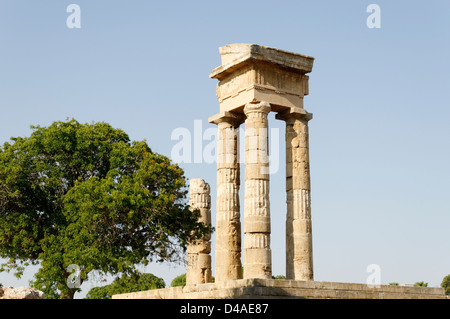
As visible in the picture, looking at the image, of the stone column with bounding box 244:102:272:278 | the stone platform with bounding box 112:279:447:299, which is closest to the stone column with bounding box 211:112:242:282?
the stone column with bounding box 244:102:272:278

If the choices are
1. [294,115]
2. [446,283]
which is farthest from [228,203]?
[446,283]

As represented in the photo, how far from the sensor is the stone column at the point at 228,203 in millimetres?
26797

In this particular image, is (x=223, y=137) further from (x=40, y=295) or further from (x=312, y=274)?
(x=40, y=295)

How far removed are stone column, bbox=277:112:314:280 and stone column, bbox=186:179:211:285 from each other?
17.5 feet

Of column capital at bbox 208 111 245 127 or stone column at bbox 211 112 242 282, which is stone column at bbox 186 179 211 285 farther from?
column capital at bbox 208 111 245 127

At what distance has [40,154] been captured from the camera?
98.7 ft

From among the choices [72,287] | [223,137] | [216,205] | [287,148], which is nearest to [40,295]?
[72,287]

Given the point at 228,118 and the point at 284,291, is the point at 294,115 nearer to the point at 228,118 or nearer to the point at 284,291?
the point at 228,118

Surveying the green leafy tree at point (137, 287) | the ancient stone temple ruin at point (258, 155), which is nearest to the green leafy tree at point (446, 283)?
the green leafy tree at point (137, 287)

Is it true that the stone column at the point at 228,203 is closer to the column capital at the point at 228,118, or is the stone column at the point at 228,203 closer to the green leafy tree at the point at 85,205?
the column capital at the point at 228,118

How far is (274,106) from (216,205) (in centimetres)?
499

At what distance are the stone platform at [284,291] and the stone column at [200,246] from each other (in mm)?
5536

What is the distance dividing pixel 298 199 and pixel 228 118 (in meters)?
4.71
